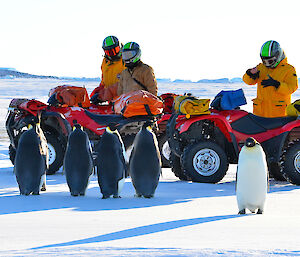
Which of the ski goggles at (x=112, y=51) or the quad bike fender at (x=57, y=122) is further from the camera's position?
the ski goggles at (x=112, y=51)

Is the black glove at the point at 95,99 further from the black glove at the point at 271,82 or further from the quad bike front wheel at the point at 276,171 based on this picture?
the quad bike front wheel at the point at 276,171

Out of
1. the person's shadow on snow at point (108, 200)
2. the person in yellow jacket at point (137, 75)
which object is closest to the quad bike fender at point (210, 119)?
the person's shadow on snow at point (108, 200)

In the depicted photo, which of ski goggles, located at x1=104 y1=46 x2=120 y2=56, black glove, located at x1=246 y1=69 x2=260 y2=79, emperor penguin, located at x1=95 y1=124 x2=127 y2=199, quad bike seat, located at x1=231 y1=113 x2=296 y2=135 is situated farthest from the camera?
ski goggles, located at x1=104 y1=46 x2=120 y2=56

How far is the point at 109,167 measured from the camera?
6609 mm

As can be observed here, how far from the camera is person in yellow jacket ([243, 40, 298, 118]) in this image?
8.41 m

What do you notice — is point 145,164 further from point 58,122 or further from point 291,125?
point 58,122

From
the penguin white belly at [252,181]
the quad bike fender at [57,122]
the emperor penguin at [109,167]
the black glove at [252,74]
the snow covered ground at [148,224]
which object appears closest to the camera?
the snow covered ground at [148,224]

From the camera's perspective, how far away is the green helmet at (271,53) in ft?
27.4

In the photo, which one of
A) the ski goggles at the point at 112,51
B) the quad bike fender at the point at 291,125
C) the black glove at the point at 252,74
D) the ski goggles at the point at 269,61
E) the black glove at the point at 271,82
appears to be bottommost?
the quad bike fender at the point at 291,125

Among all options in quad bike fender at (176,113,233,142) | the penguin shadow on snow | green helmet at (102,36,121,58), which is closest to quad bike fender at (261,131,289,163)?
quad bike fender at (176,113,233,142)

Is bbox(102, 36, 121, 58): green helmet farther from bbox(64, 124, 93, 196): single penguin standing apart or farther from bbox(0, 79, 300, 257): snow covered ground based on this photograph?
bbox(64, 124, 93, 196): single penguin standing apart

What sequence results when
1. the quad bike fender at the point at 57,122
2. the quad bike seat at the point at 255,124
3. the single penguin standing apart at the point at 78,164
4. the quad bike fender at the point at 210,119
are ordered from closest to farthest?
the single penguin standing apart at the point at 78,164, the quad bike fender at the point at 210,119, the quad bike seat at the point at 255,124, the quad bike fender at the point at 57,122

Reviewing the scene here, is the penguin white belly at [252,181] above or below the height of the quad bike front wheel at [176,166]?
above

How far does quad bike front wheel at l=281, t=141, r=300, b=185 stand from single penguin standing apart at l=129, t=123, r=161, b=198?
221cm
